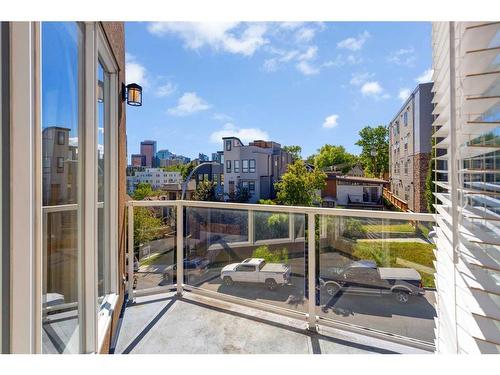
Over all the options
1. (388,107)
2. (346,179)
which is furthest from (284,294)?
(388,107)

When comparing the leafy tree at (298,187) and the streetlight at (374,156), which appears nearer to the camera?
the leafy tree at (298,187)

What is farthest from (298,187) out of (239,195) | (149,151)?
(149,151)

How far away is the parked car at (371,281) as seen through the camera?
2.18 meters

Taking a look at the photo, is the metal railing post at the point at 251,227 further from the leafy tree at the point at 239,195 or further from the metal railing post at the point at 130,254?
the leafy tree at the point at 239,195

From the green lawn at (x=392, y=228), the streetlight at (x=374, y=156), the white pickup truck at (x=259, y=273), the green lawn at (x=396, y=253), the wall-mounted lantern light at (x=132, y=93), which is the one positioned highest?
the streetlight at (x=374, y=156)

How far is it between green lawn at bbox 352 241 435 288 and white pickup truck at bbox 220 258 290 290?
71cm

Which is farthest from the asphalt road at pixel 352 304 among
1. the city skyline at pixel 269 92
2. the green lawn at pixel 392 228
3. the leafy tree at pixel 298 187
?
the city skyline at pixel 269 92

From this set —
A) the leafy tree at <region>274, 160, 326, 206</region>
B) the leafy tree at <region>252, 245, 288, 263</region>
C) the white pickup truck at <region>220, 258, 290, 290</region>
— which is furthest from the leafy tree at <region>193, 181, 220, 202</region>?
the leafy tree at <region>252, 245, 288, 263</region>

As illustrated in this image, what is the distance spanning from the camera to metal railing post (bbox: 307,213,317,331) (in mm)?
2537

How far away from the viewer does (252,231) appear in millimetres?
2879

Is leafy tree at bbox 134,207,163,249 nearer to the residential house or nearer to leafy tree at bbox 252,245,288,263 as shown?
leafy tree at bbox 252,245,288,263

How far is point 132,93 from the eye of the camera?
3074 mm
